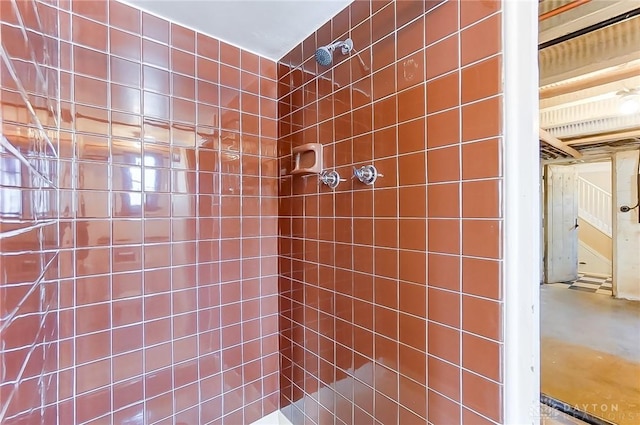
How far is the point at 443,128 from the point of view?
90 cm

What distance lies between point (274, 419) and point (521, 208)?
1740 millimetres

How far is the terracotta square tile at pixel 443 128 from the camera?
87cm

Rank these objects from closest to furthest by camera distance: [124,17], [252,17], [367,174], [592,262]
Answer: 1. [367,174]
2. [124,17]
3. [252,17]
4. [592,262]

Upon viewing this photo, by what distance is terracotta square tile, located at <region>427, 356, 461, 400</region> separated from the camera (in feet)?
2.85

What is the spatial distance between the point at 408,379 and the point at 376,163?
804mm

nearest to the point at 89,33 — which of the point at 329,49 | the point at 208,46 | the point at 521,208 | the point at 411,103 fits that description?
the point at 208,46

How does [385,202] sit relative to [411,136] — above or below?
below

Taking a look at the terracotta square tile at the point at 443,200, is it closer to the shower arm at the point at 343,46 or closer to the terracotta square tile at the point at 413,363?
the terracotta square tile at the point at 413,363

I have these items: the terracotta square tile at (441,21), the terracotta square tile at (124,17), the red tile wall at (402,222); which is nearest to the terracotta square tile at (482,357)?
the red tile wall at (402,222)

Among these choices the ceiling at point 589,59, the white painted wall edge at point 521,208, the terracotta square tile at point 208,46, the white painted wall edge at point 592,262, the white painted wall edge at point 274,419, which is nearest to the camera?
the white painted wall edge at point 521,208

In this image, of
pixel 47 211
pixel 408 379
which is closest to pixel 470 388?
pixel 408 379

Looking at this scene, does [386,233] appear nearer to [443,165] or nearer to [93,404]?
[443,165]

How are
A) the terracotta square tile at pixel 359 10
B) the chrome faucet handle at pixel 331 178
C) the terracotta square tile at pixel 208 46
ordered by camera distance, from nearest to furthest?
the terracotta square tile at pixel 359 10, the chrome faucet handle at pixel 331 178, the terracotta square tile at pixel 208 46

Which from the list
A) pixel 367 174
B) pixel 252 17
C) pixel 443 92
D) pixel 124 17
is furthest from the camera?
pixel 252 17
